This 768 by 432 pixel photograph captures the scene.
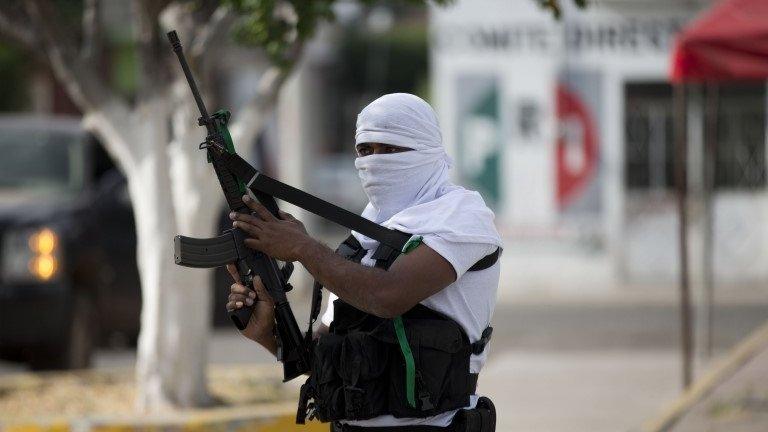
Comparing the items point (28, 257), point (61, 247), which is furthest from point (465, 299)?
point (61, 247)

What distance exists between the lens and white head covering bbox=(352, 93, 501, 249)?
3.37 metres

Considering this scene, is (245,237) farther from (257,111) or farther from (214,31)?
(257,111)

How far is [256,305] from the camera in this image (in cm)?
351

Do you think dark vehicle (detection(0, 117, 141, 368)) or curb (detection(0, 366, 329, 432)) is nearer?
curb (detection(0, 366, 329, 432))

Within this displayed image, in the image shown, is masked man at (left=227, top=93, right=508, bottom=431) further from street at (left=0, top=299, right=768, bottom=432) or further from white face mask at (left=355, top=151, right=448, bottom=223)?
street at (left=0, top=299, right=768, bottom=432)

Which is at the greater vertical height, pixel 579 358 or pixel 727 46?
pixel 727 46

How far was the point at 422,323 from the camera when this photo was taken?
3.36m

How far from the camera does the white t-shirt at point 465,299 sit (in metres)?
3.35

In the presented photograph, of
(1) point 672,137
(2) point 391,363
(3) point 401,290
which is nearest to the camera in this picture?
(3) point 401,290

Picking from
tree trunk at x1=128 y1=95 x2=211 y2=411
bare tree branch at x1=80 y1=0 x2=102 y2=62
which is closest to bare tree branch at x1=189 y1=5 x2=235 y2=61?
tree trunk at x1=128 y1=95 x2=211 y2=411

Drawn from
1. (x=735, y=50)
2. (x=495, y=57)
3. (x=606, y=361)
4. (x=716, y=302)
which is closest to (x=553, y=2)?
(x=735, y=50)

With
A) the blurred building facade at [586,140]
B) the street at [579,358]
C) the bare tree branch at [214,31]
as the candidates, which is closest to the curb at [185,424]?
the street at [579,358]

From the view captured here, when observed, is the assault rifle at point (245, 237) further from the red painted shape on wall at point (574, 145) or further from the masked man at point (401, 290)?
the red painted shape on wall at point (574, 145)

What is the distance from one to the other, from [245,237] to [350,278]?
288mm
